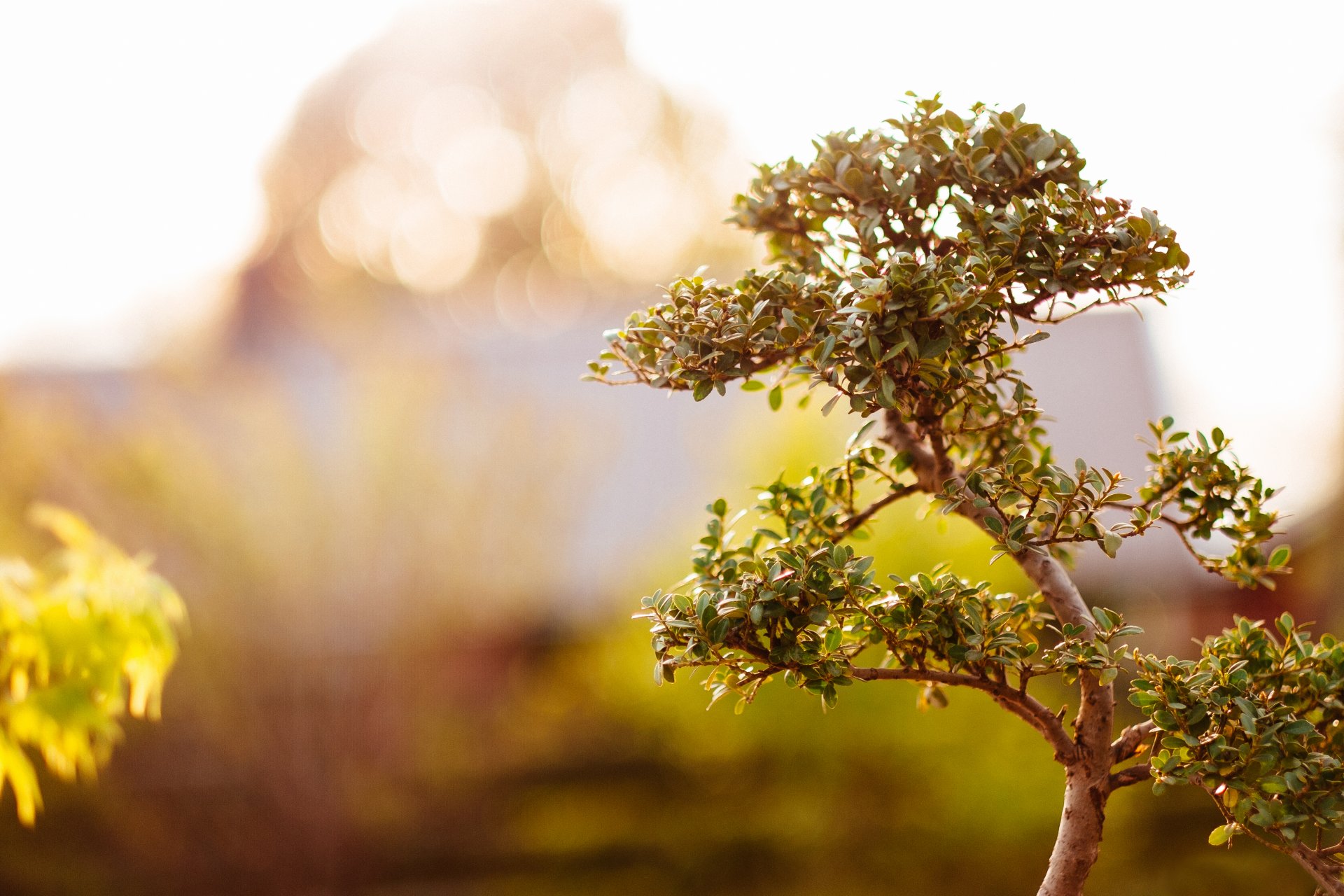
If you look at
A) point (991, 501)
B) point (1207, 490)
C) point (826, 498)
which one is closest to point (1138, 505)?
point (1207, 490)

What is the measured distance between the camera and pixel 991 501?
932 mm

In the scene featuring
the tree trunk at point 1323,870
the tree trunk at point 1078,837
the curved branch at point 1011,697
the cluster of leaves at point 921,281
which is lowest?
the tree trunk at point 1323,870

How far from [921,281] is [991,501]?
0.23m

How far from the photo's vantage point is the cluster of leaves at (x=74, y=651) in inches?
55.4

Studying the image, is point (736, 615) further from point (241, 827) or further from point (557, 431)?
point (241, 827)

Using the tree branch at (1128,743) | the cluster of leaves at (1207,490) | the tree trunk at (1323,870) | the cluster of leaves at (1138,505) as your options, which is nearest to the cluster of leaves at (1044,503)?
the cluster of leaves at (1138,505)

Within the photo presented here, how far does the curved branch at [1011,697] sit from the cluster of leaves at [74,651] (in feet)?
3.30

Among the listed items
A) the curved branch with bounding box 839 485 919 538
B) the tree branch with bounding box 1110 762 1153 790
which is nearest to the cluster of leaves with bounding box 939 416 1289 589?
the curved branch with bounding box 839 485 919 538

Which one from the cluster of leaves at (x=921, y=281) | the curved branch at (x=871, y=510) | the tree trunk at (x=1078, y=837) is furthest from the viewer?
the curved branch at (x=871, y=510)

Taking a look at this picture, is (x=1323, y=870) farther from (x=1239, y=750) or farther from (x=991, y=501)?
(x=991, y=501)

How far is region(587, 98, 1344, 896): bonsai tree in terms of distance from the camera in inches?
35.2

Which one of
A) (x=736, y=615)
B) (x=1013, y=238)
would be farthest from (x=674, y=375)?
(x=1013, y=238)

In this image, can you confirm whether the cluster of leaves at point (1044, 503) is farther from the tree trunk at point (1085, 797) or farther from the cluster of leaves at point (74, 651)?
the cluster of leaves at point (74, 651)

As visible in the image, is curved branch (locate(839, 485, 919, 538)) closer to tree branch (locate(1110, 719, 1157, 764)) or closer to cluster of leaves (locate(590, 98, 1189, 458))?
cluster of leaves (locate(590, 98, 1189, 458))
